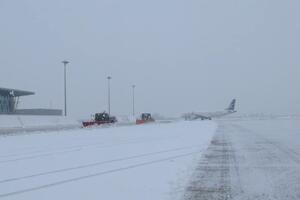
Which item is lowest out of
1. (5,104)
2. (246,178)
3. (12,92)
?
(246,178)

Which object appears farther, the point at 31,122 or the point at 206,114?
the point at 206,114

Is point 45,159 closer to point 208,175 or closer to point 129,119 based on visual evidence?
point 208,175

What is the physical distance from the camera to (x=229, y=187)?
36.9 ft

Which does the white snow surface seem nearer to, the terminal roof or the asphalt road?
the asphalt road

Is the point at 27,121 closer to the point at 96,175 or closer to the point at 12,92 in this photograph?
the point at 12,92

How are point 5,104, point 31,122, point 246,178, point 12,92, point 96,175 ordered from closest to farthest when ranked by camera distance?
point 246,178, point 96,175, point 31,122, point 12,92, point 5,104

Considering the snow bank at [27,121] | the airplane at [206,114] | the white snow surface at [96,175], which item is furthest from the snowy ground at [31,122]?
the airplane at [206,114]

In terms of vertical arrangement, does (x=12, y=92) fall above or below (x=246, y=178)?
above

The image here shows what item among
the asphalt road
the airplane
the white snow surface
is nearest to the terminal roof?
the airplane

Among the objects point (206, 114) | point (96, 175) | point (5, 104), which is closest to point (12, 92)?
point (5, 104)

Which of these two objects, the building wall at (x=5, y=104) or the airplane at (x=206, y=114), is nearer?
the building wall at (x=5, y=104)

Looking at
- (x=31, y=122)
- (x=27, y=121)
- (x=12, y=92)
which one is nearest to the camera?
(x=27, y=121)

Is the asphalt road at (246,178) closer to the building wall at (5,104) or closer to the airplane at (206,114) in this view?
the building wall at (5,104)

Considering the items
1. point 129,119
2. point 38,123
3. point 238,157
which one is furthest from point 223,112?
point 238,157
